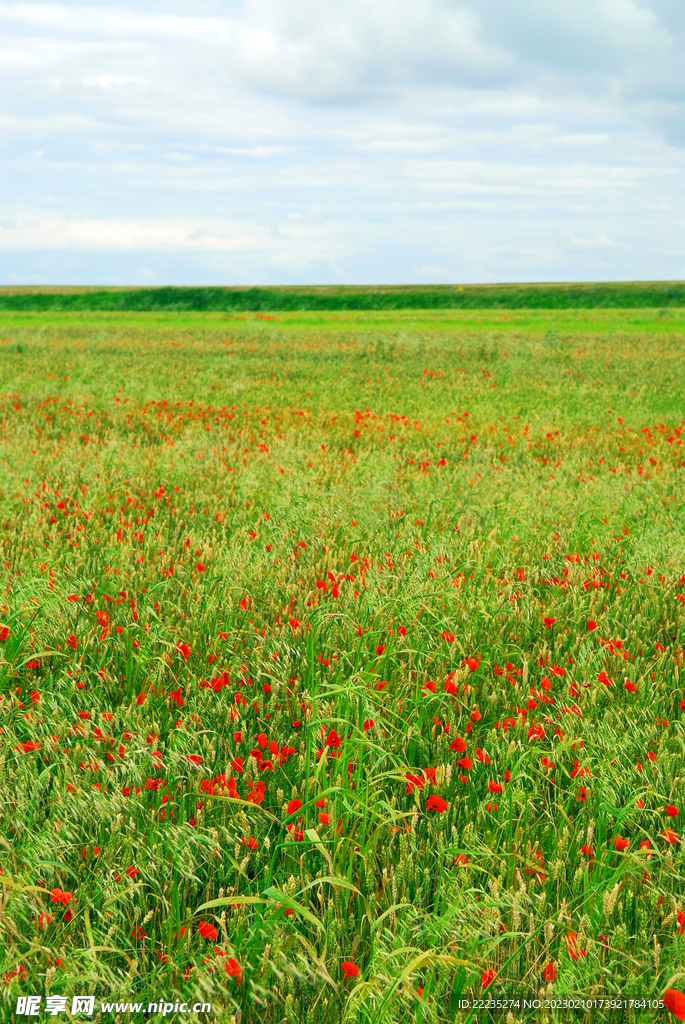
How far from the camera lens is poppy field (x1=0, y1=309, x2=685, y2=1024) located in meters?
1.79

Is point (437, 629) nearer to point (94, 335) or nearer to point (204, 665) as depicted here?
point (204, 665)

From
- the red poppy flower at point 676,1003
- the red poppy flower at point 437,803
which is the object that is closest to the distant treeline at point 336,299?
the red poppy flower at point 437,803

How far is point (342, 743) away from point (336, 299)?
68.6m

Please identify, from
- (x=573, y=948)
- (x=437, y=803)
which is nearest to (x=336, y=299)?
(x=437, y=803)

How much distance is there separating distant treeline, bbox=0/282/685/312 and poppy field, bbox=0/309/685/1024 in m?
60.1

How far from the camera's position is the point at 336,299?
67.5m

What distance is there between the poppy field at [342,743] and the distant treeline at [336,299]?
60.1 meters

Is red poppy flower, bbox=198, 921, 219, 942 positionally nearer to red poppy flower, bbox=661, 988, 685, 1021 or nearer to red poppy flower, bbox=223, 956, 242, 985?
red poppy flower, bbox=223, 956, 242, 985

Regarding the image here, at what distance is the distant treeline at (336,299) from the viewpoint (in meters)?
61.0

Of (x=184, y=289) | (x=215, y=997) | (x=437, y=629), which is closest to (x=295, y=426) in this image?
(x=437, y=629)

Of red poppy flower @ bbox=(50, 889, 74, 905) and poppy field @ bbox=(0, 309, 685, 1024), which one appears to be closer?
poppy field @ bbox=(0, 309, 685, 1024)

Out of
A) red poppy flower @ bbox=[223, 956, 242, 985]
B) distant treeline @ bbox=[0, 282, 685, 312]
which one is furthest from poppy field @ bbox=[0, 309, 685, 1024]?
distant treeline @ bbox=[0, 282, 685, 312]

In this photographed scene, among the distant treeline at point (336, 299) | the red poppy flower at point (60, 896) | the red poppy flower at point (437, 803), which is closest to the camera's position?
the red poppy flower at point (60, 896)

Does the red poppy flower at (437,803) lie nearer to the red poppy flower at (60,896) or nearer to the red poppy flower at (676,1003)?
the red poppy flower at (676,1003)
